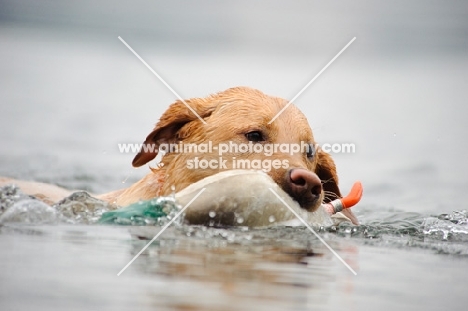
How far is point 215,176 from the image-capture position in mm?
6125

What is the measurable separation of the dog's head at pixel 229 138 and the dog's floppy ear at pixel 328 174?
0.29 meters

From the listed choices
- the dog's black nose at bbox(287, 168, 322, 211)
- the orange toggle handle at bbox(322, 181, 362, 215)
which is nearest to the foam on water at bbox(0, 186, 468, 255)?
the dog's black nose at bbox(287, 168, 322, 211)

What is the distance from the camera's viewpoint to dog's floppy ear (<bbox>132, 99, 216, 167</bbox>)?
6910 mm

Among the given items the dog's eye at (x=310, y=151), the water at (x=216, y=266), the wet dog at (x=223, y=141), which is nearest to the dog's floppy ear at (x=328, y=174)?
the wet dog at (x=223, y=141)

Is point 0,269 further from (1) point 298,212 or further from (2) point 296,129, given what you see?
(2) point 296,129

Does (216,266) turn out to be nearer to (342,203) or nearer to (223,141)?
(223,141)

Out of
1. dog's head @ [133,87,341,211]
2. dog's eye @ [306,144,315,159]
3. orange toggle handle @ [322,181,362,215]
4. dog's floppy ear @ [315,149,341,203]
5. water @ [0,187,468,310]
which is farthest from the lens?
dog's floppy ear @ [315,149,341,203]

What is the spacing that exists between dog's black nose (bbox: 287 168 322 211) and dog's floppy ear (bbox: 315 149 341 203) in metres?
1.25

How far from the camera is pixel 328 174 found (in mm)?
7488

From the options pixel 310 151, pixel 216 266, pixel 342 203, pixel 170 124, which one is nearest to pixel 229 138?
pixel 170 124

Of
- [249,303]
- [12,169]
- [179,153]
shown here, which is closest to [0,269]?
[249,303]

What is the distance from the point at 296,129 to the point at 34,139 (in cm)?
711

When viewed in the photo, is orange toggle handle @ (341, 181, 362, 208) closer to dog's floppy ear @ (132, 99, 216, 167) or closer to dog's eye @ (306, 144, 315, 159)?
dog's eye @ (306, 144, 315, 159)

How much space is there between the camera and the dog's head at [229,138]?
6570 millimetres
